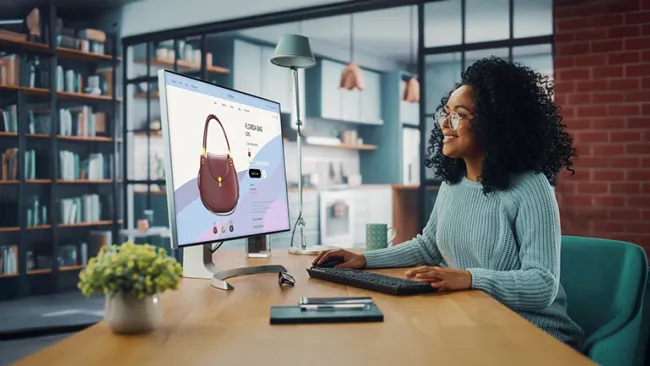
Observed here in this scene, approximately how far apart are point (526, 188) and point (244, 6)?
14.7 feet

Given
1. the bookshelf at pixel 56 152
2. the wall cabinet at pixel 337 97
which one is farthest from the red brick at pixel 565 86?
the bookshelf at pixel 56 152

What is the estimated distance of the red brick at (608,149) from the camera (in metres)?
3.61

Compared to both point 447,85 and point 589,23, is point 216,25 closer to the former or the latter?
point 447,85

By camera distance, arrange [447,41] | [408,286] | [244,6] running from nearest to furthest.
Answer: [408,286], [447,41], [244,6]

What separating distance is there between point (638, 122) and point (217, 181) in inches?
120

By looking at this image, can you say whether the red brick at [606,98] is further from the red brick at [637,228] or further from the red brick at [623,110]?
the red brick at [637,228]

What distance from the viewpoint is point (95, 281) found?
905 millimetres

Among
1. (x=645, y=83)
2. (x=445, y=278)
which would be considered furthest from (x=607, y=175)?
(x=445, y=278)

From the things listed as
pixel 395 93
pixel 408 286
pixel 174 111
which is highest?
pixel 395 93

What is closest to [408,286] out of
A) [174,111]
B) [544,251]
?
[544,251]

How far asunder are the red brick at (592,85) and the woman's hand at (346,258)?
104 inches

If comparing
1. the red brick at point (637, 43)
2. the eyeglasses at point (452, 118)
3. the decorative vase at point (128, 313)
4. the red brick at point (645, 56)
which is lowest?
the decorative vase at point (128, 313)

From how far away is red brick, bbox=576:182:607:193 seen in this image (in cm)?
364

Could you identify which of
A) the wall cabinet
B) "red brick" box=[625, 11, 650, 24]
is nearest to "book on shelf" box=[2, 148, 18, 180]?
the wall cabinet
